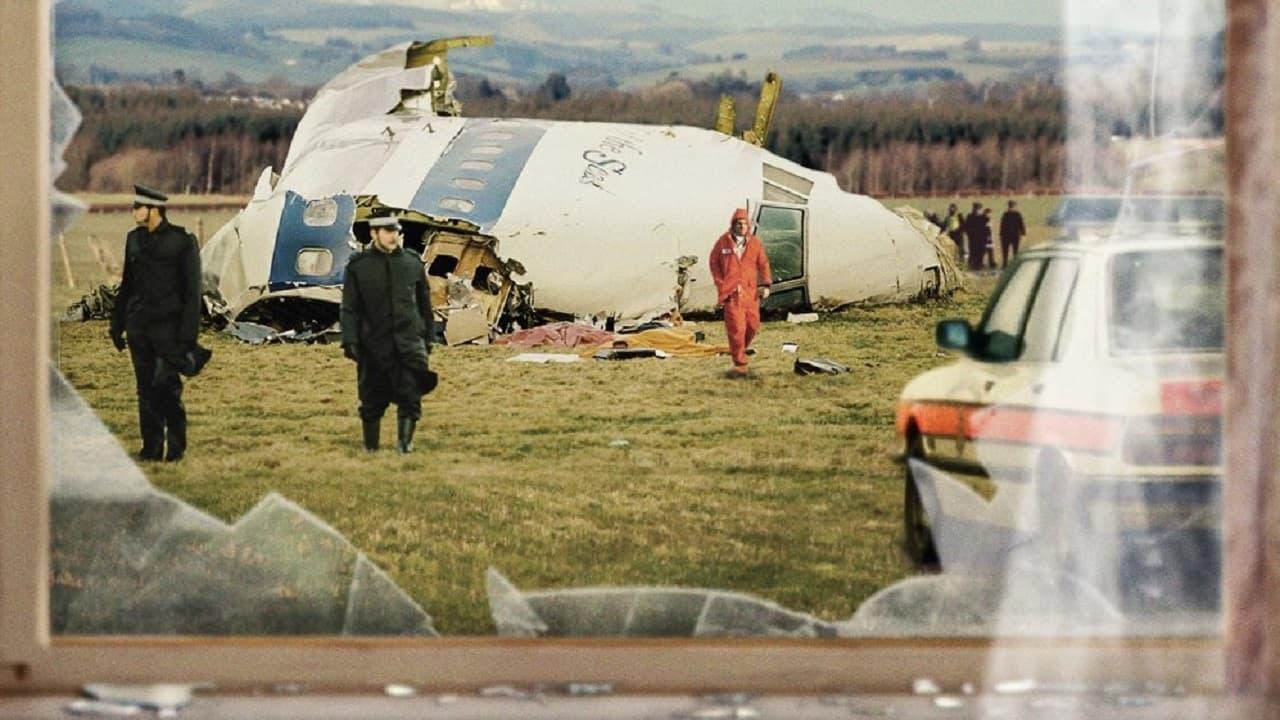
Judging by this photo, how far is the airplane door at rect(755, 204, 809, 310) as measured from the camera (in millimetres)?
Result: 4438

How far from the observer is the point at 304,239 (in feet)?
14.4

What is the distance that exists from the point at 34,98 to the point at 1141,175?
2.78 metres

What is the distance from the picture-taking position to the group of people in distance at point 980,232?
4320 millimetres

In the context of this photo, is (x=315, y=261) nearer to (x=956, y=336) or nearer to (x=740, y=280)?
(x=740, y=280)

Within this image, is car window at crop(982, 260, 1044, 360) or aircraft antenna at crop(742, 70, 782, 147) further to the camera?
aircraft antenna at crop(742, 70, 782, 147)

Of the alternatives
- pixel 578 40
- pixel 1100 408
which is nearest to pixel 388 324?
pixel 578 40

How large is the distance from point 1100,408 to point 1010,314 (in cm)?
35

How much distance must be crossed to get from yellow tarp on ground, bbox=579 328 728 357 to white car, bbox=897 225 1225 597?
2.19ft

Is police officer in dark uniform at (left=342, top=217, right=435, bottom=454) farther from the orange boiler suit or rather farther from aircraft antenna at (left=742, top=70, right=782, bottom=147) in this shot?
aircraft antenna at (left=742, top=70, right=782, bottom=147)

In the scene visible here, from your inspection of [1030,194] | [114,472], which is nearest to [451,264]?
[114,472]

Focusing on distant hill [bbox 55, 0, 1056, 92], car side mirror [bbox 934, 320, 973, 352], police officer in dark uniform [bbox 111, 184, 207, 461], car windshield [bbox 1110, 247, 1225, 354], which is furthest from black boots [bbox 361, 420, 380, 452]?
car windshield [bbox 1110, 247, 1225, 354]

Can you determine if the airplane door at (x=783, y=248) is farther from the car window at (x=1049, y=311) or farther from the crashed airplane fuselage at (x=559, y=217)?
the car window at (x=1049, y=311)

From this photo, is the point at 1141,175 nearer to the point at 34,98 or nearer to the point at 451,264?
the point at 451,264

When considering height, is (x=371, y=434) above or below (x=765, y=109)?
below
